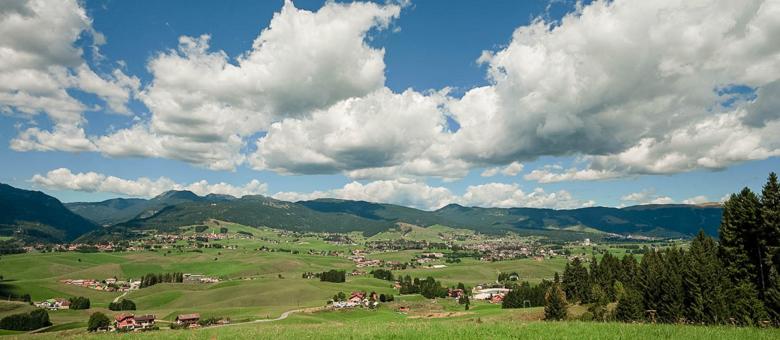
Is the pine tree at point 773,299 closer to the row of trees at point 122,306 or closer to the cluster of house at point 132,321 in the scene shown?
the cluster of house at point 132,321

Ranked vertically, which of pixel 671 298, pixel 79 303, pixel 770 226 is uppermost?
pixel 770 226

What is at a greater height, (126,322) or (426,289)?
(126,322)

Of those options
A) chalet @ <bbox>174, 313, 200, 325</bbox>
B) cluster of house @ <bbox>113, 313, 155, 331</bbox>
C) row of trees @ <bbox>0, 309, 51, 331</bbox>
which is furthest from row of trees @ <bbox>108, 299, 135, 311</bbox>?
chalet @ <bbox>174, 313, 200, 325</bbox>


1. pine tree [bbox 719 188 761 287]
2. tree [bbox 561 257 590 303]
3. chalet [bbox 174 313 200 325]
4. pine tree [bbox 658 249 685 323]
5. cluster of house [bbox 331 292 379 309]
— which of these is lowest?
cluster of house [bbox 331 292 379 309]

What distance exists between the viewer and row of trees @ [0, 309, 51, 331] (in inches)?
4823

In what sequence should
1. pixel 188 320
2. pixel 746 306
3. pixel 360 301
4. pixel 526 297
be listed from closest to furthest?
pixel 746 306 < pixel 188 320 < pixel 526 297 < pixel 360 301

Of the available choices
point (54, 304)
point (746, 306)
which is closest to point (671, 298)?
point (746, 306)

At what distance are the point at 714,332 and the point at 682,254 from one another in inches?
2565

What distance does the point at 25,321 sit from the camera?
123688mm

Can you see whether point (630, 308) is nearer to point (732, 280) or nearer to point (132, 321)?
point (732, 280)

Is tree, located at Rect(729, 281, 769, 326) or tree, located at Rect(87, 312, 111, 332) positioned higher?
tree, located at Rect(729, 281, 769, 326)

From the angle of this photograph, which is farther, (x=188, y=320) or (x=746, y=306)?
(x=188, y=320)

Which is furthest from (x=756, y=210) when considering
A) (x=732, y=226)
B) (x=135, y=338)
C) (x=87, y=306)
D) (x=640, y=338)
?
(x=87, y=306)

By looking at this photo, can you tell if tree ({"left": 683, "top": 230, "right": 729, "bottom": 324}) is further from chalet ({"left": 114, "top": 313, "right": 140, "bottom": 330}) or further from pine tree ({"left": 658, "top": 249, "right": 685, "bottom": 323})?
chalet ({"left": 114, "top": 313, "right": 140, "bottom": 330})
